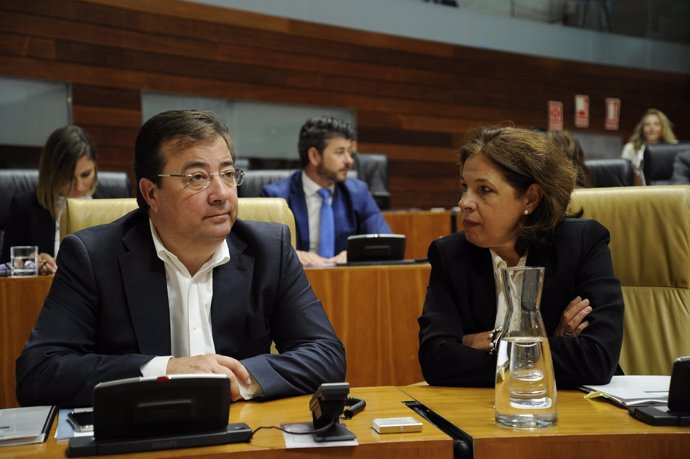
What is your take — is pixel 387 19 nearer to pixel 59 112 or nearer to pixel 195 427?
pixel 59 112

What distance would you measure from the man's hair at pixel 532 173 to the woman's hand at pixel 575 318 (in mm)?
205

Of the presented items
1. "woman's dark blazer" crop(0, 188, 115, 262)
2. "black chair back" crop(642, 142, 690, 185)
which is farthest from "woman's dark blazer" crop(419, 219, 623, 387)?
"black chair back" crop(642, 142, 690, 185)

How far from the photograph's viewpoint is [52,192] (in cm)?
401

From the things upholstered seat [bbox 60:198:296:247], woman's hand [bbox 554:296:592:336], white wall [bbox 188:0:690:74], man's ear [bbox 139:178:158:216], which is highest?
white wall [bbox 188:0:690:74]

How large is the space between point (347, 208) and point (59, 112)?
2623 mm

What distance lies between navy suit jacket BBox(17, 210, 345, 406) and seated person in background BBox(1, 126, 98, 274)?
6.83ft

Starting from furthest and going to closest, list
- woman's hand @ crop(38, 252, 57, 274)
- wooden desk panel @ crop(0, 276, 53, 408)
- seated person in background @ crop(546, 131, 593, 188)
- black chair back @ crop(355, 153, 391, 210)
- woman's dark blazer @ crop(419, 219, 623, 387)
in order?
1. black chair back @ crop(355, 153, 391, 210)
2. seated person in background @ crop(546, 131, 593, 188)
3. woman's hand @ crop(38, 252, 57, 274)
4. wooden desk panel @ crop(0, 276, 53, 408)
5. woman's dark blazer @ crop(419, 219, 623, 387)

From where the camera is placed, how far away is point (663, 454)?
1.37m

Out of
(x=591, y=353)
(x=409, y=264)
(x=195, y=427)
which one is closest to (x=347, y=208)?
(x=409, y=264)

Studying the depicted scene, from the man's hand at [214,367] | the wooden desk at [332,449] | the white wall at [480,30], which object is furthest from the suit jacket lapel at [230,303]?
the white wall at [480,30]

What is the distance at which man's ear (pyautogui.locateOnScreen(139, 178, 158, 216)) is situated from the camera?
203 cm

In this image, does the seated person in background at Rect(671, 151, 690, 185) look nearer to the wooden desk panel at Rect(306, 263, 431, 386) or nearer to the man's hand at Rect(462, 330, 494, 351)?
the wooden desk panel at Rect(306, 263, 431, 386)

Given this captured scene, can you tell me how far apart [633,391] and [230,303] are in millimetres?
983

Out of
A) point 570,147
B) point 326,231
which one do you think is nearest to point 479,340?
point 570,147
